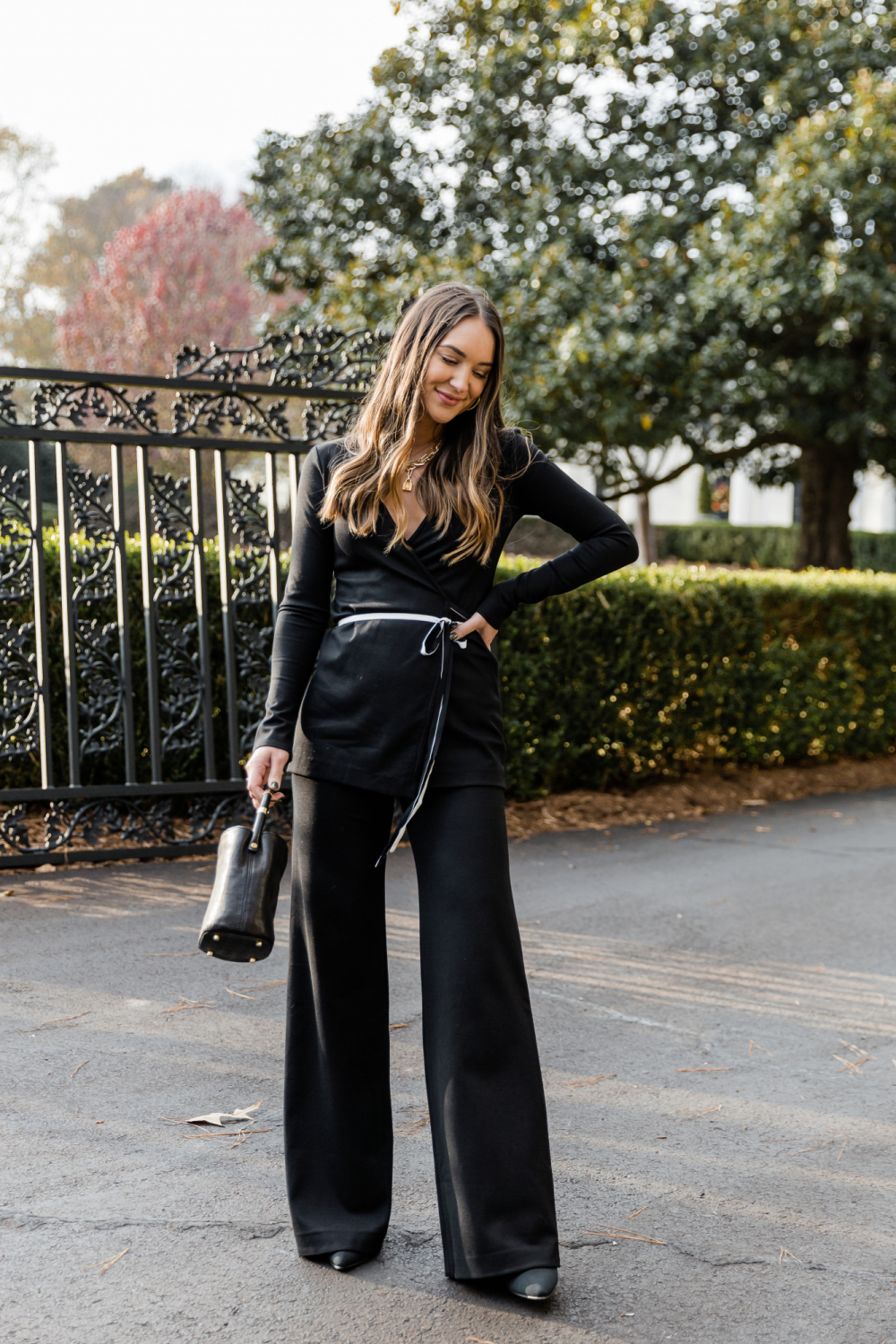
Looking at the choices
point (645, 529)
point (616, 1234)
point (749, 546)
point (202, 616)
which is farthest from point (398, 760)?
point (749, 546)

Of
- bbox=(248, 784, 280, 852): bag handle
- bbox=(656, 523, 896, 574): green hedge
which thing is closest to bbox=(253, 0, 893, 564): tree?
bbox=(248, 784, 280, 852): bag handle

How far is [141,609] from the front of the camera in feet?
20.7

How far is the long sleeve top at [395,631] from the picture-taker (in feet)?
8.28

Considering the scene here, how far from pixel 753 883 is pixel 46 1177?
4027 mm

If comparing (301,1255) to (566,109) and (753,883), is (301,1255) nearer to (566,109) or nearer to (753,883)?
(753,883)

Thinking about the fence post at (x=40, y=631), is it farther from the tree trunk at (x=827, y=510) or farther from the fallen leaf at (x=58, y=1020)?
the tree trunk at (x=827, y=510)

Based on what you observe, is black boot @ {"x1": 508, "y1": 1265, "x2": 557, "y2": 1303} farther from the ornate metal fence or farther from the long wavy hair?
the ornate metal fence

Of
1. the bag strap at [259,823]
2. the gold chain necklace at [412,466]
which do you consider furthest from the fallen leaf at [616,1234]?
the gold chain necklace at [412,466]

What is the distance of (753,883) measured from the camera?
5945 mm

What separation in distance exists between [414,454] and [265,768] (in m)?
0.79

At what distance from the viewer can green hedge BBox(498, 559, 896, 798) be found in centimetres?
721

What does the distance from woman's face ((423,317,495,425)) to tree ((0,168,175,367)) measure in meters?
31.3

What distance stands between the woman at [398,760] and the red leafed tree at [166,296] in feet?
72.1

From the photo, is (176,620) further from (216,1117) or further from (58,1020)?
(216,1117)
